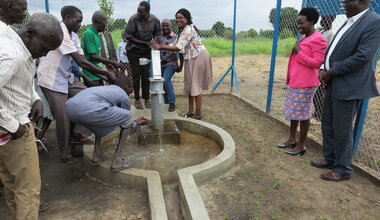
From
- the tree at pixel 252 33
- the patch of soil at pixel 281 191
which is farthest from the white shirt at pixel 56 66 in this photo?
the tree at pixel 252 33

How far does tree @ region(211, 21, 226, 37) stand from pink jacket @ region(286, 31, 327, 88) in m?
3.88

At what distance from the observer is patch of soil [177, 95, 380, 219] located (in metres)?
2.58

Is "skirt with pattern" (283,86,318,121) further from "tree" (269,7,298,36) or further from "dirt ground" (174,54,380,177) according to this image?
"tree" (269,7,298,36)

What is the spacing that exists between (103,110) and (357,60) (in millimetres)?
2586

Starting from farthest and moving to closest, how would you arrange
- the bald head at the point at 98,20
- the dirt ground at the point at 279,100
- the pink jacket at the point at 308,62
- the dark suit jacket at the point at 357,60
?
1. the bald head at the point at 98,20
2. the dirt ground at the point at 279,100
3. the pink jacket at the point at 308,62
4. the dark suit jacket at the point at 357,60

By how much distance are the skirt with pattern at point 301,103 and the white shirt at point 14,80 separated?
3.02m

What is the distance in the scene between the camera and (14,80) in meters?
1.74

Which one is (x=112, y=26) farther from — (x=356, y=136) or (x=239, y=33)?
Answer: (x=356, y=136)

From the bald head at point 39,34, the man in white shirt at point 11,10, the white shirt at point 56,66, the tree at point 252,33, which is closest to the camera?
the bald head at point 39,34

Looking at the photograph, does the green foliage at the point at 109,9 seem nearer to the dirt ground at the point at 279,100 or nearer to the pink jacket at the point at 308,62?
the dirt ground at the point at 279,100

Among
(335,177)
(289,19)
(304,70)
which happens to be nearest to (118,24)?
(289,19)

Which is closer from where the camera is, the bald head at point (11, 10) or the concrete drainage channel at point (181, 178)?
the bald head at point (11, 10)

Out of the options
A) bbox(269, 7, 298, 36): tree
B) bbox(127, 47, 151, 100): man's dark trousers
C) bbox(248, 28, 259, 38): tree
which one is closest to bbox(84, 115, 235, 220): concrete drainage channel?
bbox(127, 47, 151, 100): man's dark trousers

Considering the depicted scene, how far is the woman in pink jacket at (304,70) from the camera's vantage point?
339 cm
